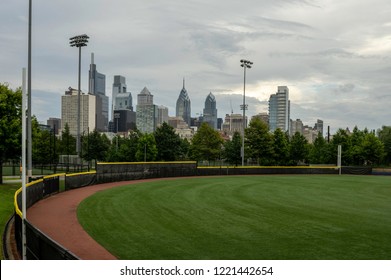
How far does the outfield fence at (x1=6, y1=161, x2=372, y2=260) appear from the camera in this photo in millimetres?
8648

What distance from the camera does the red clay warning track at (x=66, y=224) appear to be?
11.7m

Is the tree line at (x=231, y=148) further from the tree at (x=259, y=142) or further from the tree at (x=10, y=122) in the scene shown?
the tree at (x=10, y=122)

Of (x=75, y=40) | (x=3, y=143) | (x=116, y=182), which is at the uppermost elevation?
(x=75, y=40)

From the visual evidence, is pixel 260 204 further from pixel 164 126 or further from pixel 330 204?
pixel 164 126

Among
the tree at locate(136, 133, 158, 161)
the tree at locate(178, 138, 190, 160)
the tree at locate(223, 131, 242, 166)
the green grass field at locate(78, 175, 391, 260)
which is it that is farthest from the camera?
the tree at locate(223, 131, 242, 166)

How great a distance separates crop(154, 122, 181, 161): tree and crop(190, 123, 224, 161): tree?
28.9 ft

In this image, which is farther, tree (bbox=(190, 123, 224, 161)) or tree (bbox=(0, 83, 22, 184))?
tree (bbox=(190, 123, 224, 161))

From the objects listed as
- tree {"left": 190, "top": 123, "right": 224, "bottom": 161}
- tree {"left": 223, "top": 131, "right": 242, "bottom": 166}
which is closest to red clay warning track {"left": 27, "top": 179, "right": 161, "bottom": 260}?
tree {"left": 223, "top": 131, "right": 242, "bottom": 166}

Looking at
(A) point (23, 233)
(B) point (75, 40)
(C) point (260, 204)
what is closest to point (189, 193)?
(C) point (260, 204)

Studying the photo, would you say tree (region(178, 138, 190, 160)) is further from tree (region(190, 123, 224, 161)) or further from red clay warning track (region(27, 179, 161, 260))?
red clay warning track (region(27, 179, 161, 260))

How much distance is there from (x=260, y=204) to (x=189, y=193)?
252 inches

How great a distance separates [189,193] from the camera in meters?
26.2

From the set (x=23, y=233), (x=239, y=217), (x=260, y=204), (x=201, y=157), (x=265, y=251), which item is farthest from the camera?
(x=201, y=157)

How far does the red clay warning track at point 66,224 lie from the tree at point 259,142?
44633 mm
